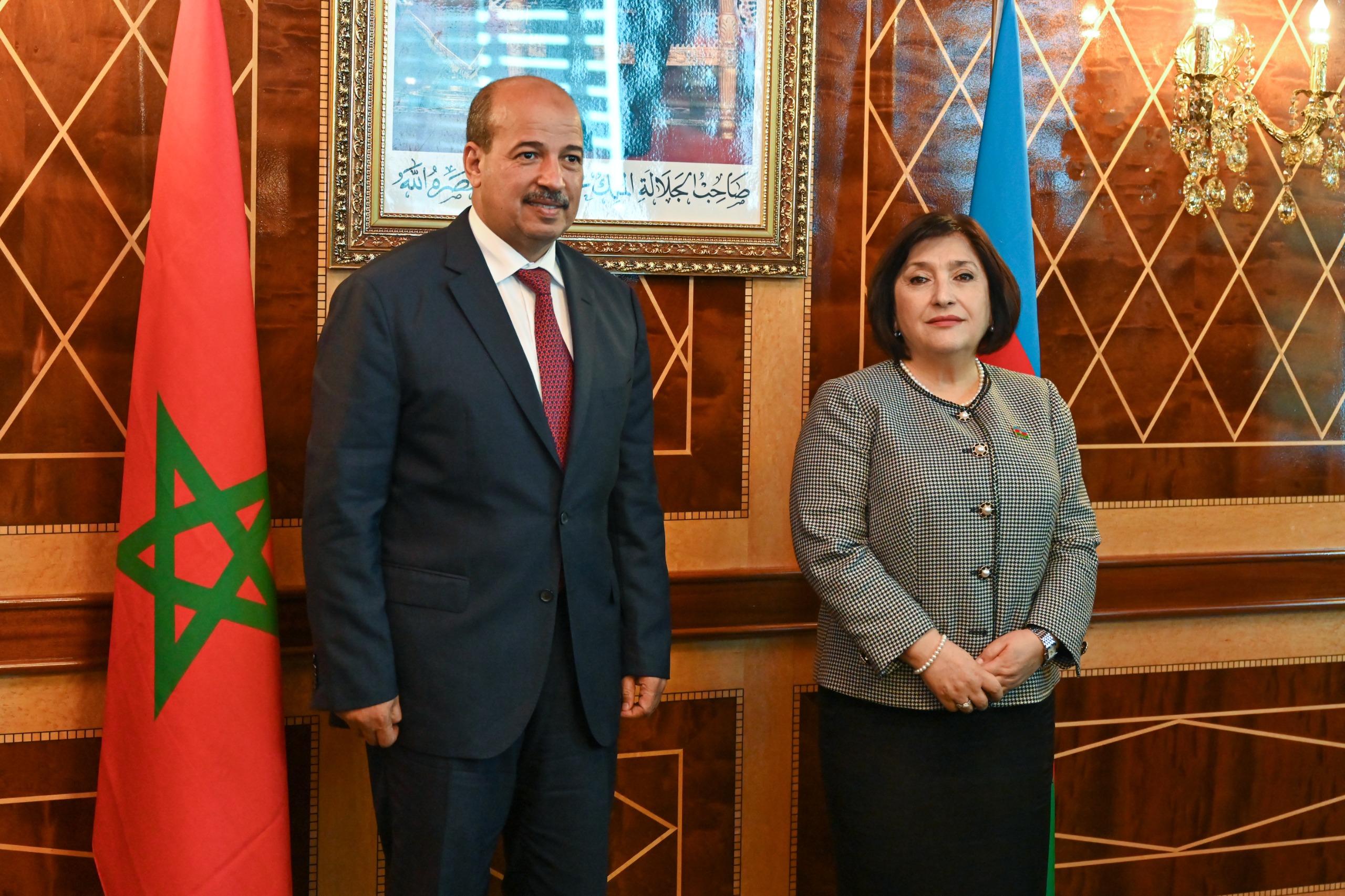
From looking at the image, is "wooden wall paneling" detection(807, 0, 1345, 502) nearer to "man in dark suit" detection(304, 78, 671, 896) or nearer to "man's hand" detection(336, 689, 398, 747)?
"man in dark suit" detection(304, 78, 671, 896)

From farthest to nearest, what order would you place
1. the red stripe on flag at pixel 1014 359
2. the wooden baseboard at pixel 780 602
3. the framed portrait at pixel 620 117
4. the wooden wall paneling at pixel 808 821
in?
the wooden wall paneling at pixel 808 821, the red stripe on flag at pixel 1014 359, the framed portrait at pixel 620 117, the wooden baseboard at pixel 780 602

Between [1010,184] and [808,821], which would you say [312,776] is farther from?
[1010,184]

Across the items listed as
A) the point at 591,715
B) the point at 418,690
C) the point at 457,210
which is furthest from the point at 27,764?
the point at 457,210

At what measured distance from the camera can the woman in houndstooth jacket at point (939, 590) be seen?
1.96m

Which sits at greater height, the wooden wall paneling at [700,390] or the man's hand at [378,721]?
the wooden wall paneling at [700,390]

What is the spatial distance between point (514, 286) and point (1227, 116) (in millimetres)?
1725

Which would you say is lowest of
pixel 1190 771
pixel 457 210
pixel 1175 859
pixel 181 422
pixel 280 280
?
pixel 1175 859

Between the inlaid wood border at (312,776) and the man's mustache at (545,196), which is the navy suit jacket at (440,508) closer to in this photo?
the man's mustache at (545,196)

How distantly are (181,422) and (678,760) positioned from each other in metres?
1.32

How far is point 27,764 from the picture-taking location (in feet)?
7.19

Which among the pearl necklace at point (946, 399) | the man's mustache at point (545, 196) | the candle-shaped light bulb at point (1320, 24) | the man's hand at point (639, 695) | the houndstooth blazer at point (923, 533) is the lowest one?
the man's hand at point (639, 695)

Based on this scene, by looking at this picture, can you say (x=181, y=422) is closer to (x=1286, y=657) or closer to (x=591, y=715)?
(x=591, y=715)

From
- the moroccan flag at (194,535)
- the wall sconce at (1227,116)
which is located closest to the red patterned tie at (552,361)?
the moroccan flag at (194,535)

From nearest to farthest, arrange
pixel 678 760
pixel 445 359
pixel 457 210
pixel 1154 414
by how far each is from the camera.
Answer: pixel 445 359 → pixel 457 210 → pixel 678 760 → pixel 1154 414
